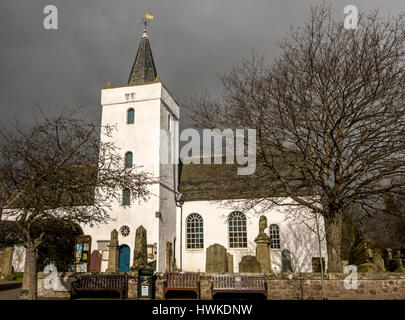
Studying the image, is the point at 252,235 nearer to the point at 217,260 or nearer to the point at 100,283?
the point at 217,260

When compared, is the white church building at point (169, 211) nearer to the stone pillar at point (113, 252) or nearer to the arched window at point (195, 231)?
the arched window at point (195, 231)

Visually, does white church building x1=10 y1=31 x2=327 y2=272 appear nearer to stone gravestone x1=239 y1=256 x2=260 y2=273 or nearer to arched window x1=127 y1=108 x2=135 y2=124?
arched window x1=127 y1=108 x2=135 y2=124

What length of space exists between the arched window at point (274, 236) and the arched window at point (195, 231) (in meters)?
5.11

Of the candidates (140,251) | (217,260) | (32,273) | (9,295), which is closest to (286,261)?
(217,260)

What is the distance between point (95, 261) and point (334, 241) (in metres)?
15.8

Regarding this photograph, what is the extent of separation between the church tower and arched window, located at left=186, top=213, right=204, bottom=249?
1.18 m

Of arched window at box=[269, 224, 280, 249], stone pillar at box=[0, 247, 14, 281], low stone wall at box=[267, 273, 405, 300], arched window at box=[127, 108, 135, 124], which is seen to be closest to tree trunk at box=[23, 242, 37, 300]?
low stone wall at box=[267, 273, 405, 300]

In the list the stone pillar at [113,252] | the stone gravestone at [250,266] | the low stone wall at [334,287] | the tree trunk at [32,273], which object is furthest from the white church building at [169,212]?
the tree trunk at [32,273]

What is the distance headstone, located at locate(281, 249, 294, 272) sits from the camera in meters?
22.9

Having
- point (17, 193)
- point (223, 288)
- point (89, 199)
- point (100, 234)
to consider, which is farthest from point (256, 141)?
point (100, 234)

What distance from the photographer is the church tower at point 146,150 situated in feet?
74.1

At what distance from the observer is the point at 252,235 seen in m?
24.0

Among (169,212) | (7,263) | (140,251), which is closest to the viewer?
(140,251)

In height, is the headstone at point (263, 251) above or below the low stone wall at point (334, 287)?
above
